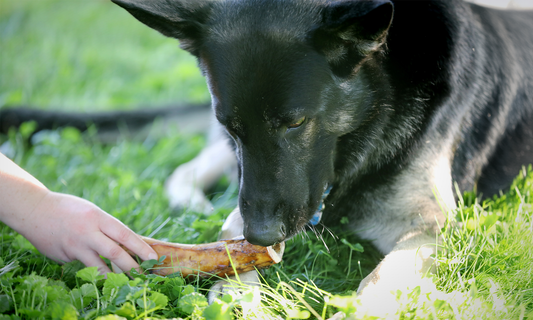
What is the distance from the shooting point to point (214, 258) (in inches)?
76.7

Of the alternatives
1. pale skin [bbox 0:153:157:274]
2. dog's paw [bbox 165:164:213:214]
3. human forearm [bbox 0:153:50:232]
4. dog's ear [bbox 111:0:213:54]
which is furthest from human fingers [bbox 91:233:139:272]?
dog's ear [bbox 111:0:213:54]

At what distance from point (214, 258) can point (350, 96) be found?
1.01 metres

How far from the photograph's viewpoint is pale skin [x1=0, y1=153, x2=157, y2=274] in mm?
1921

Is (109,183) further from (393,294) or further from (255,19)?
(393,294)

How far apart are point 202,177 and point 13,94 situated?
8.75 feet

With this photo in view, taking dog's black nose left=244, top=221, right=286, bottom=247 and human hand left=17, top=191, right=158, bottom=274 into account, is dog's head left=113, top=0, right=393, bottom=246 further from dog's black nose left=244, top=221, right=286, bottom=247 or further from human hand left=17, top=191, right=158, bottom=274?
human hand left=17, top=191, right=158, bottom=274

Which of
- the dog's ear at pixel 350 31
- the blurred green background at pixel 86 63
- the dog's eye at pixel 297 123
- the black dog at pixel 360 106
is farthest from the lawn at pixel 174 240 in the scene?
the dog's ear at pixel 350 31

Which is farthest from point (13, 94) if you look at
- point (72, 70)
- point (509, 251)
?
point (509, 251)

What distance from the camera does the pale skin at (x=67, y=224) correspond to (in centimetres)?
192

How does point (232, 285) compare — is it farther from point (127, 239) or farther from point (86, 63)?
point (86, 63)

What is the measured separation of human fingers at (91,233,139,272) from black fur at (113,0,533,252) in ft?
1.85

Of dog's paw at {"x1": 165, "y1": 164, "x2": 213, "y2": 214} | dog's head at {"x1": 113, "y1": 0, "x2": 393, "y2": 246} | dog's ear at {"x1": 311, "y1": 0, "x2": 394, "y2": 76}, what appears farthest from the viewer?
dog's paw at {"x1": 165, "y1": 164, "x2": 213, "y2": 214}

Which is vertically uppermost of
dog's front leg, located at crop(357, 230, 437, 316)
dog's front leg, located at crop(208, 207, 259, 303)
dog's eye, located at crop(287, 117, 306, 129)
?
dog's eye, located at crop(287, 117, 306, 129)

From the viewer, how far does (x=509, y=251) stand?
78.8 inches
